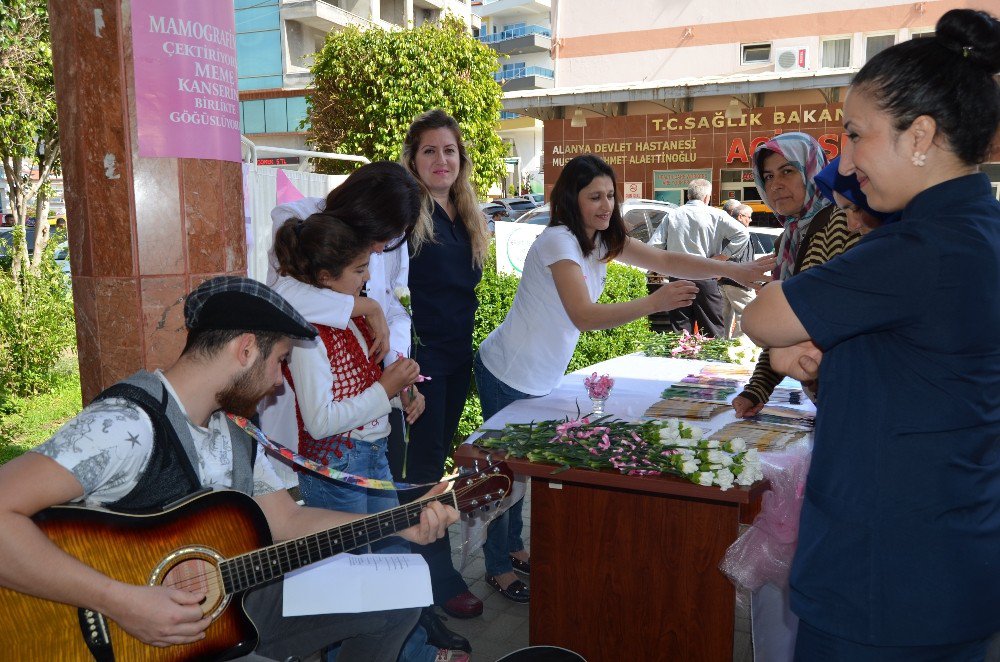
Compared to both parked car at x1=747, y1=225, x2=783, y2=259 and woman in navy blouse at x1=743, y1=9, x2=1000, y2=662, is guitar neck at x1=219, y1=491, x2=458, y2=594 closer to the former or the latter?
woman in navy blouse at x1=743, y1=9, x2=1000, y2=662

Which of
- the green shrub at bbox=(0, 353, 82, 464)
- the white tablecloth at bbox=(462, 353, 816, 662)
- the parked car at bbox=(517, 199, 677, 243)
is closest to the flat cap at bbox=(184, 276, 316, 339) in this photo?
the white tablecloth at bbox=(462, 353, 816, 662)

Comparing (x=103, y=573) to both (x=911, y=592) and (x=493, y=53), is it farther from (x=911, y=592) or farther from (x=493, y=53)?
(x=493, y=53)

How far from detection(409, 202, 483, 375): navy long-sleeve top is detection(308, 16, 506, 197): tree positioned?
10.3 metres

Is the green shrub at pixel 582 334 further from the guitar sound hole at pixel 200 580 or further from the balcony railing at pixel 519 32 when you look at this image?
the balcony railing at pixel 519 32

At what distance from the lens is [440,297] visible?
12.1ft

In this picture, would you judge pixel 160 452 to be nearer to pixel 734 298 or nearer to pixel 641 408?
pixel 641 408

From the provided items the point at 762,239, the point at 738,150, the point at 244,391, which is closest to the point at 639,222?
the point at 762,239

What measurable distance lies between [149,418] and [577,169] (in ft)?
7.92

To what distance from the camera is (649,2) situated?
73.3 feet

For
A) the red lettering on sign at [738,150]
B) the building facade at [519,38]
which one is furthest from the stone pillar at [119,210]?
the building facade at [519,38]

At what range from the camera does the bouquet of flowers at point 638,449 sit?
101 inches

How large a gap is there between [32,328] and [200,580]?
19.8ft

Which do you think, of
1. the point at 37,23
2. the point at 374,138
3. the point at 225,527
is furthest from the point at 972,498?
the point at 374,138

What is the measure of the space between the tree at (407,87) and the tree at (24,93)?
6.25 metres
